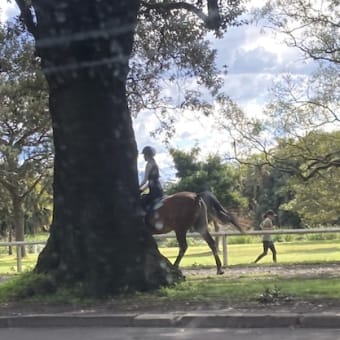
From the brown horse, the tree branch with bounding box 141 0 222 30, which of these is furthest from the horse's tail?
the tree branch with bounding box 141 0 222 30

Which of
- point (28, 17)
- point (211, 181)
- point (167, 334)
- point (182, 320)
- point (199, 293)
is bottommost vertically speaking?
point (167, 334)

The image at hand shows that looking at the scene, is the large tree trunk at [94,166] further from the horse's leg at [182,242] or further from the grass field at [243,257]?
the grass field at [243,257]

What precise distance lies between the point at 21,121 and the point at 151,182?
1458 centimetres

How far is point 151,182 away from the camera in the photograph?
14312 millimetres

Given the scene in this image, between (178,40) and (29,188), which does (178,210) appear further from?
(29,188)

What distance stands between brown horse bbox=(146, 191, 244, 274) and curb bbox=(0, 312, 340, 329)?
5508 mm

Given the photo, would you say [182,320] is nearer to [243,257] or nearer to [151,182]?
[151,182]

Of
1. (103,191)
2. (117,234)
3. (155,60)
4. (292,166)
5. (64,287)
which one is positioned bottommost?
(64,287)

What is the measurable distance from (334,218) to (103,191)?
24.3 metres

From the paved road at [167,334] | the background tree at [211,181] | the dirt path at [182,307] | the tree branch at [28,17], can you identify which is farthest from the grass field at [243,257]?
the background tree at [211,181]

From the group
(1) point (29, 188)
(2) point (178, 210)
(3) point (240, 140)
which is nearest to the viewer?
(2) point (178, 210)

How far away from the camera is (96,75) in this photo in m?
11.1

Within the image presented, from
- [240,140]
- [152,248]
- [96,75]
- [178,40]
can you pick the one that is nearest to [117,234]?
[152,248]

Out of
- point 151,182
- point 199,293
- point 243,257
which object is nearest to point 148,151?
point 151,182
